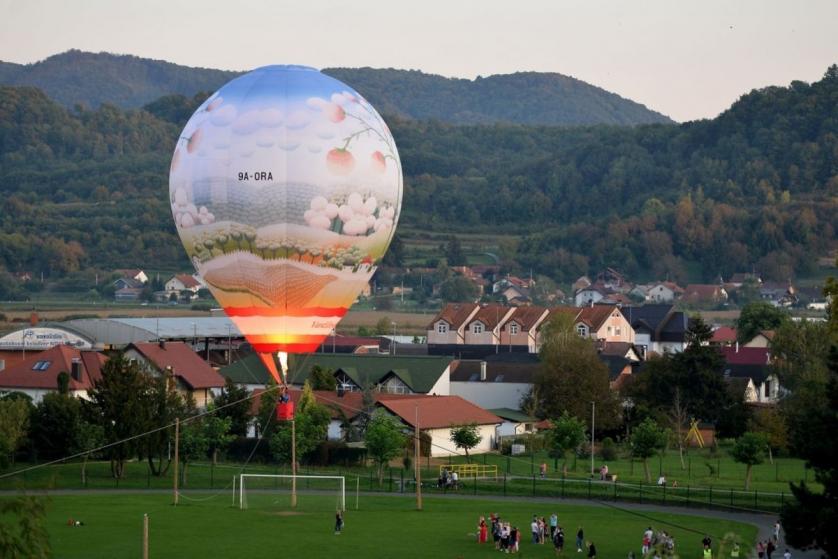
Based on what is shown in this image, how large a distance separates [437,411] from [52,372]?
18.0 m

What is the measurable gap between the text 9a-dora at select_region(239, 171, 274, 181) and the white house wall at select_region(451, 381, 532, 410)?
138 feet

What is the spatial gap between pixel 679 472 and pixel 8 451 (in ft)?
82.2

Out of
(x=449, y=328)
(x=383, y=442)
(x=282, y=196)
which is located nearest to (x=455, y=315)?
(x=449, y=328)

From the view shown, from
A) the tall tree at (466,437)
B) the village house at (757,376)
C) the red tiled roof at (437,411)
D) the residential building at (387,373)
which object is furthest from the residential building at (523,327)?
the tall tree at (466,437)

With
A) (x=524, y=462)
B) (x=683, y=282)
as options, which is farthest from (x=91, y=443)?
(x=683, y=282)

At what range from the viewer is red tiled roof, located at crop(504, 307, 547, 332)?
10719cm

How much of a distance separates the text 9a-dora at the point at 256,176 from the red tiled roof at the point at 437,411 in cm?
2765

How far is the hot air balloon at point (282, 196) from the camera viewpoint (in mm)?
40062

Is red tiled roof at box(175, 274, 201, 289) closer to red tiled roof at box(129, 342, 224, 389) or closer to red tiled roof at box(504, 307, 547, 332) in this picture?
red tiled roof at box(504, 307, 547, 332)

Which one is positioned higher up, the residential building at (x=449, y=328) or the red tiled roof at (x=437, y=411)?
the residential building at (x=449, y=328)

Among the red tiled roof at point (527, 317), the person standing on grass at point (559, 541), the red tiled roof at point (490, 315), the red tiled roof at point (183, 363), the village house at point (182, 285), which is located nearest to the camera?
the person standing on grass at point (559, 541)

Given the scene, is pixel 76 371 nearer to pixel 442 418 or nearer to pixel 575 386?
pixel 442 418

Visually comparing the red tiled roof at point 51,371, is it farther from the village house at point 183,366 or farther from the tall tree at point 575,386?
the tall tree at point 575,386

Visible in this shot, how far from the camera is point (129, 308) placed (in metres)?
150
